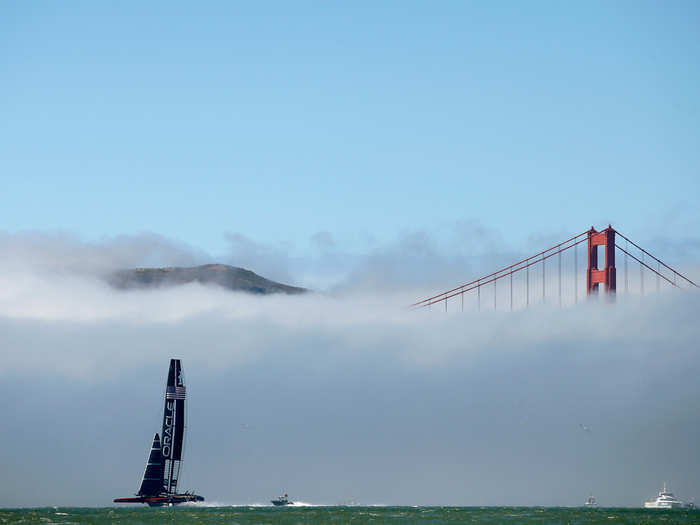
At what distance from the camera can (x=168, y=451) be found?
136m

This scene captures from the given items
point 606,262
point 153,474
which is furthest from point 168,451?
point 606,262

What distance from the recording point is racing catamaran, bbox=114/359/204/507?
440 feet

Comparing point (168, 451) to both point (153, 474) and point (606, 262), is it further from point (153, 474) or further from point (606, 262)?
point (606, 262)

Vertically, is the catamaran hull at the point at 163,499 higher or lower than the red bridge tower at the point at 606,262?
lower

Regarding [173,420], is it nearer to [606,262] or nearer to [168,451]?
[168,451]

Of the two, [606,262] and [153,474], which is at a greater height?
[606,262]

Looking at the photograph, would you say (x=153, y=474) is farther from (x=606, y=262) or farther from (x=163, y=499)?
(x=606, y=262)

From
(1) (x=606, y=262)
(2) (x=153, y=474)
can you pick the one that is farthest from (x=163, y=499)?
(1) (x=606, y=262)

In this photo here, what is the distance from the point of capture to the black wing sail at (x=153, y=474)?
5281 inches

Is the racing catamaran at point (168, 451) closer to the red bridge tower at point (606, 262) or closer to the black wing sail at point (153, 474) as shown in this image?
the black wing sail at point (153, 474)

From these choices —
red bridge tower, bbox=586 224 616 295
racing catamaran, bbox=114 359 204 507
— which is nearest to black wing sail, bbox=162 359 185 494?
racing catamaran, bbox=114 359 204 507

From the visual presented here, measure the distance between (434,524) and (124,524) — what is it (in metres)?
32.1

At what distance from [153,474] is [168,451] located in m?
3.01

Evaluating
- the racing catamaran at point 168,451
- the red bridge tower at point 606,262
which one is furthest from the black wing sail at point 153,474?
the red bridge tower at point 606,262
